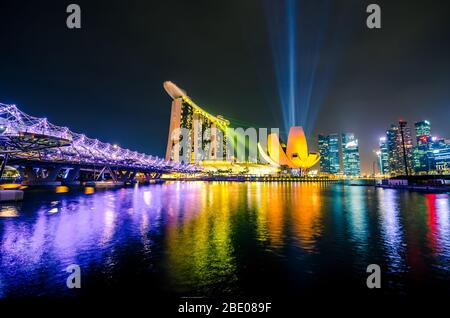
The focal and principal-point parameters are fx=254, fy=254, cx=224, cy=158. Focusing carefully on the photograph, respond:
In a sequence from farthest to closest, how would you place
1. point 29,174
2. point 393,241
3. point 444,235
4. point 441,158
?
point 441,158
point 29,174
point 444,235
point 393,241

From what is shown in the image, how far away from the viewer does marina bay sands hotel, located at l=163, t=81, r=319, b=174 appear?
143375mm

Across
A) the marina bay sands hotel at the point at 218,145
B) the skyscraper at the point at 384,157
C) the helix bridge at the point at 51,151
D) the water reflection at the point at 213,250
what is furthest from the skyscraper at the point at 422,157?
the water reflection at the point at 213,250

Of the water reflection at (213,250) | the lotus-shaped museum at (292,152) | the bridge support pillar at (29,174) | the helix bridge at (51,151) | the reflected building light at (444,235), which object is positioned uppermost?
the lotus-shaped museum at (292,152)

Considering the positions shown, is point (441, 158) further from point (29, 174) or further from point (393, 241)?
point (29, 174)

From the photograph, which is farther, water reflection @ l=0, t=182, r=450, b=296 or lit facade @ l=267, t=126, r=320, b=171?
lit facade @ l=267, t=126, r=320, b=171

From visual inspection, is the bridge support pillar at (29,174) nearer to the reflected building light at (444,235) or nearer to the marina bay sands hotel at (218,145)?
the reflected building light at (444,235)

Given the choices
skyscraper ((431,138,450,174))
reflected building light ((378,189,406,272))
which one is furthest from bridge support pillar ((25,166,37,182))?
skyscraper ((431,138,450,174))

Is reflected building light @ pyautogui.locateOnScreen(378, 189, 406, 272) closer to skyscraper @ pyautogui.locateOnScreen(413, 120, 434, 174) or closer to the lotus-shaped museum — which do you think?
the lotus-shaped museum

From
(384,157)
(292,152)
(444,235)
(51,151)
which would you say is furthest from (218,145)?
(444,235)

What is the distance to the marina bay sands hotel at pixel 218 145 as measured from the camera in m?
143

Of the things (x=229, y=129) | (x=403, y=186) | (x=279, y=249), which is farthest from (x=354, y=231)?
(x=229, y=129)

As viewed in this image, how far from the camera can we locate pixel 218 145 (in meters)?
173

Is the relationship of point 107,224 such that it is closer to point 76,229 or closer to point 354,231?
point 76,229
